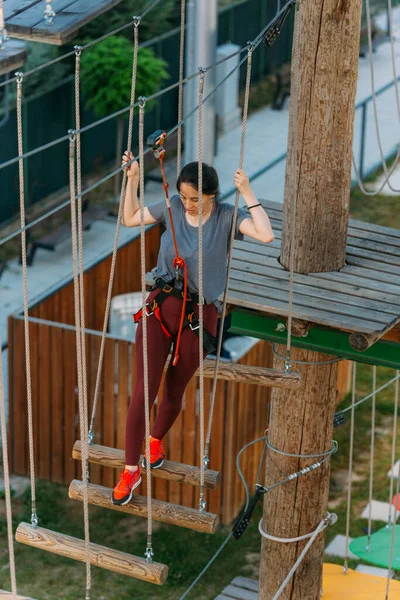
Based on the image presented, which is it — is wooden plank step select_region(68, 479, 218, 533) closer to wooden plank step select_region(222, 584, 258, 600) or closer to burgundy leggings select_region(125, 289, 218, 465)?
burgundy leggings select_region(125, 289, 218, 465)

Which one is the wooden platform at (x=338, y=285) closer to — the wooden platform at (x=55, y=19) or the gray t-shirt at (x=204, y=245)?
the gray t-shirt at (x=204, y=245)

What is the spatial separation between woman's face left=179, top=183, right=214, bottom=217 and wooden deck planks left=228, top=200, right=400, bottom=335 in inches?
32.3

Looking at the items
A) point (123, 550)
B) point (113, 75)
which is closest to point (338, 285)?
point (123, 550)

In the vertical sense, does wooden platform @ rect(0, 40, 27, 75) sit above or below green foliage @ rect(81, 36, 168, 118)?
above

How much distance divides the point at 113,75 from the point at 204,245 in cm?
1008

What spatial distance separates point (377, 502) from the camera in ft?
34.8

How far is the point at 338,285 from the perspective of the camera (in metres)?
6.38

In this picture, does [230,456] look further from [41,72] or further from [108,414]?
[41,72]

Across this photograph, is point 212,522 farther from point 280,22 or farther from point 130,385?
point 130,385

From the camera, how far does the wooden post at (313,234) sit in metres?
6.06

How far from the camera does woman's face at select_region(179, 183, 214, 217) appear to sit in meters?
5.33

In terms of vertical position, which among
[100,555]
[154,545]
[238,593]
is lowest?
[154,545]

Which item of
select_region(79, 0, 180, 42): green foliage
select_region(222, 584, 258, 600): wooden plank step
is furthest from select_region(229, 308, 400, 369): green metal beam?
select_region(79, 0, 180, 42): green foliage

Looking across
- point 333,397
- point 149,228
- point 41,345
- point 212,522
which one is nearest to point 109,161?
point 149,228
